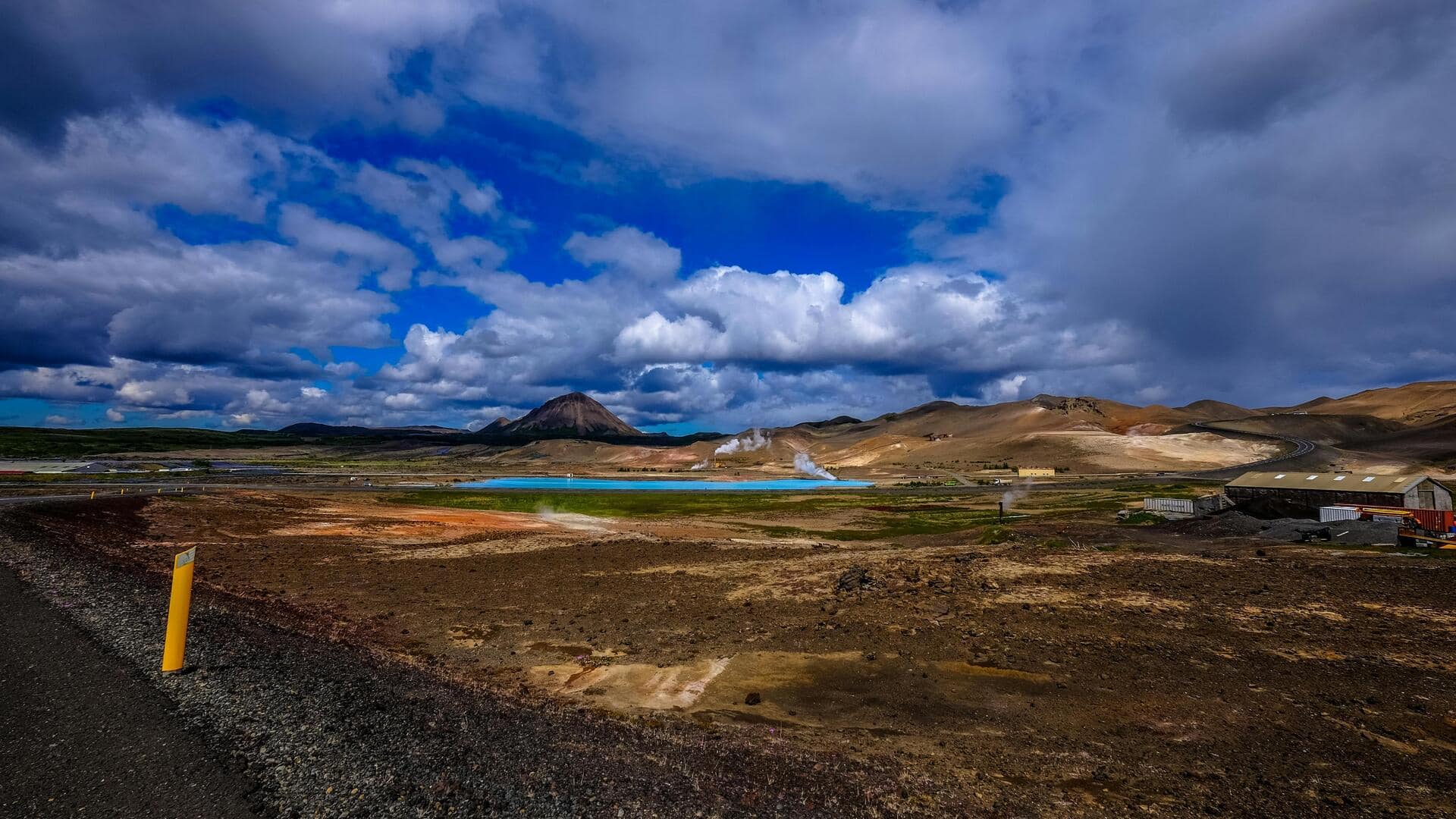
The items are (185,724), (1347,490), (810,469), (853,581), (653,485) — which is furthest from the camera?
(810,469)

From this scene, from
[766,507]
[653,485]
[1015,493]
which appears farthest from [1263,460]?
[653,485]

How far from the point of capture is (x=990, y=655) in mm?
16781

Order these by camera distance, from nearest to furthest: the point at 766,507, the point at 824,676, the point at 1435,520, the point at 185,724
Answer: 1. the point at 185,724
2. the point at 824,676
3. the point at 1435,520
4. the point at 766,507

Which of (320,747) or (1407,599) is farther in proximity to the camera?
(1407,599)

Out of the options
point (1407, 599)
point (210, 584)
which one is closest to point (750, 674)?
point (210, 584)

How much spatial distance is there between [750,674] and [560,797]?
830 cm

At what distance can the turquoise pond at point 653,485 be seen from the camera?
106 m

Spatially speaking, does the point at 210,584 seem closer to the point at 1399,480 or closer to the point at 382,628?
the point at 382,628

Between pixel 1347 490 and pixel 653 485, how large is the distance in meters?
94.1

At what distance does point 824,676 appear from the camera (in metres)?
15.4

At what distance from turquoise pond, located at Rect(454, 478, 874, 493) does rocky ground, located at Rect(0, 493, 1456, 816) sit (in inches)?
2915

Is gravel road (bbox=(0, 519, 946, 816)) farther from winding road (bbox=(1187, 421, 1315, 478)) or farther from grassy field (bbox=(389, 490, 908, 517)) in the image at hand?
winding road (bbox=(1187, 421, 1315, 478))

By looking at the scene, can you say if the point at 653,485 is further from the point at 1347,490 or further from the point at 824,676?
the point at 824,676

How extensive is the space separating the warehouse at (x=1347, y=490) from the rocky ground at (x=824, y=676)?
19.1 metres
